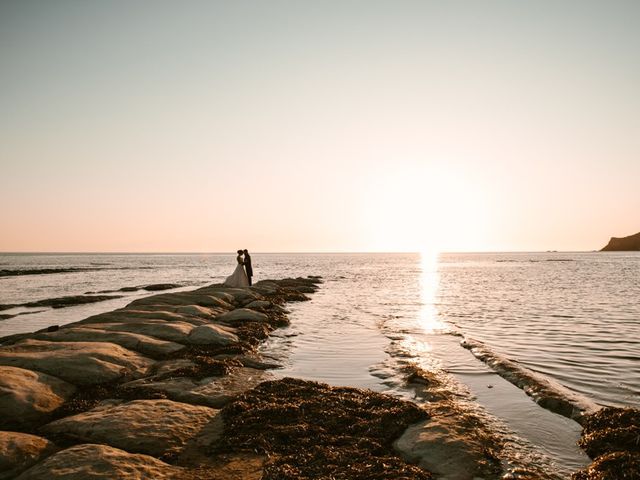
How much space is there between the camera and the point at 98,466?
502cm

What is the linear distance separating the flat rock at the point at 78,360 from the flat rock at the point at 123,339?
64cm

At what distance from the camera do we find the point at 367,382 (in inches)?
391

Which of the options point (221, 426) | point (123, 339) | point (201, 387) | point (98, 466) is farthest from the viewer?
point (123, 339)

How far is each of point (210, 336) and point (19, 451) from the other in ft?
25.3

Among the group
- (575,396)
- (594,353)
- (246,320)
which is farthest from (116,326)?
(594,353)

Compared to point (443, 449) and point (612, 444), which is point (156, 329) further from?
point (612, 444)

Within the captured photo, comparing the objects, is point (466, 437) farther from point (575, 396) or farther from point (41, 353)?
point (41, 353)

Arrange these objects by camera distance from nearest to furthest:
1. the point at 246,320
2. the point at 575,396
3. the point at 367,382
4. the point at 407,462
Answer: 1. the point at 407,462
2. the point at 575,396
3. the point at 367,382
4. the point at 246,320

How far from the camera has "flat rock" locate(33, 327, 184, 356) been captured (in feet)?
37.6

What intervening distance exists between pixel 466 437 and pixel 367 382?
3.71 metres

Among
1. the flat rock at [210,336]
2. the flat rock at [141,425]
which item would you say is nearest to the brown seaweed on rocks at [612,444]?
the flat rock at [141,425]

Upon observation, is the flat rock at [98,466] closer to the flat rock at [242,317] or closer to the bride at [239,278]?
the flat rock at [242,317]

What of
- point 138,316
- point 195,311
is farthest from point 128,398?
point 195,311

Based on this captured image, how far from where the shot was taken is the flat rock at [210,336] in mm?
→ 12953
